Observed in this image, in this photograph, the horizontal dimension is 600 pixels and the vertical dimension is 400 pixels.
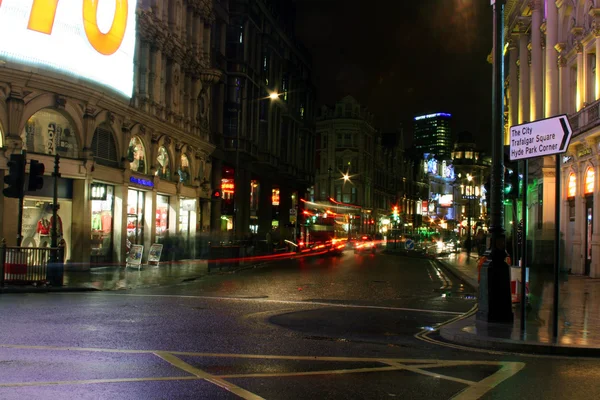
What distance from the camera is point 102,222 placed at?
30609 millimetres

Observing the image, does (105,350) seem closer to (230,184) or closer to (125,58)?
(125,58)

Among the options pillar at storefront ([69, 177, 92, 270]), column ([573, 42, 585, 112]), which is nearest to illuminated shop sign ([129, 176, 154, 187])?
pillar at storefront ([69, 177, 92, 270])

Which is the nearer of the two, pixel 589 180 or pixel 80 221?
pixel 80 221

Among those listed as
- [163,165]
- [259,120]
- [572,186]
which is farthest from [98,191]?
[259,120]

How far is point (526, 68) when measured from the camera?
4091 cm

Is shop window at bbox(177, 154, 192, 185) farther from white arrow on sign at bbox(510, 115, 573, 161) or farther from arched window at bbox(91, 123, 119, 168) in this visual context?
white arrow on sign at bbox(510, 115, 573, 161)

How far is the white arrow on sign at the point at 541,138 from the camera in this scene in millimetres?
11234

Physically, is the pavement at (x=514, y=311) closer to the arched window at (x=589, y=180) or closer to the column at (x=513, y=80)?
the arched window at (x=589, y=180)

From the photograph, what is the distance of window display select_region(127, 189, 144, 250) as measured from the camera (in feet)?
109

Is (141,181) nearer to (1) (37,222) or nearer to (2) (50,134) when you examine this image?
(2) (50,134)

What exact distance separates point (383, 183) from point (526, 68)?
7411 centimetres

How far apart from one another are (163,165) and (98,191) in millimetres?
7844

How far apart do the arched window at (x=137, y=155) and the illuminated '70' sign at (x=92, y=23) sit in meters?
5.57

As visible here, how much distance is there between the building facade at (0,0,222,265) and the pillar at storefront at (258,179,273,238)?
14.4m
